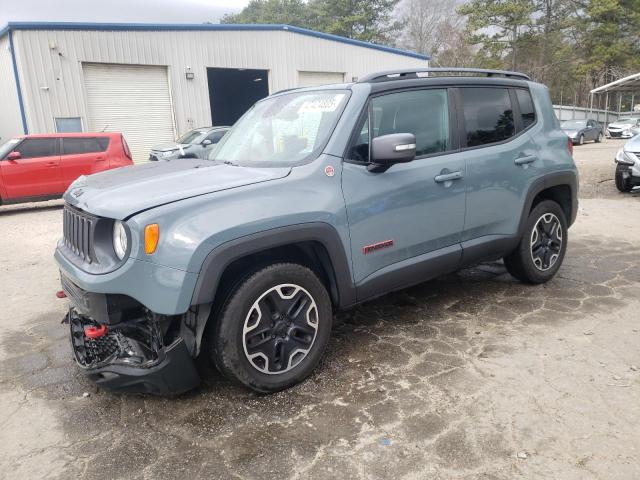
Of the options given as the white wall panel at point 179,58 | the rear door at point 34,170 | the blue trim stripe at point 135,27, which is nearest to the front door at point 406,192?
the rear door at point 34,170

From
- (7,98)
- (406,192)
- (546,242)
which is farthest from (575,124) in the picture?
(406,192)

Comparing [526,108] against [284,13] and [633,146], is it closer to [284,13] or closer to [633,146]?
[633,146]

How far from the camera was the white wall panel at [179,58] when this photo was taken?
50.9 ft

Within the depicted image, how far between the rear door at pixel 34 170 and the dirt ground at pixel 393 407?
744cm

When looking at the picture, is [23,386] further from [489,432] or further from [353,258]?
[489,432]

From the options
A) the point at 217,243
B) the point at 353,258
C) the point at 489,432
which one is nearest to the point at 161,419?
the point at 217,243

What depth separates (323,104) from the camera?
3.51 metres

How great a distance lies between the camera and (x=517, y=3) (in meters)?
40.7

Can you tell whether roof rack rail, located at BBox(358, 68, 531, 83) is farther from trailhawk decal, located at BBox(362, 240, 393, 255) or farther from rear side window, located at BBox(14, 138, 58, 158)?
rear side window, located at BBox(14, 138, 58, 158)

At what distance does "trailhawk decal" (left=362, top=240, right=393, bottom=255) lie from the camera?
10.6 ft

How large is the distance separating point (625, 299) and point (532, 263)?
800 millimetres

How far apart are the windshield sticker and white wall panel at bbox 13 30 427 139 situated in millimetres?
14942

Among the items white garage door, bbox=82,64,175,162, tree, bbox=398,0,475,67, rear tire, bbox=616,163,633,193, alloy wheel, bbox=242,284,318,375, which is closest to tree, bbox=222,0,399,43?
tree, bbox=398,0,475,67

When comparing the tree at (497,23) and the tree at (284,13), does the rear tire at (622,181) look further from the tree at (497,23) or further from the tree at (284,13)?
the tree at (284,13)
